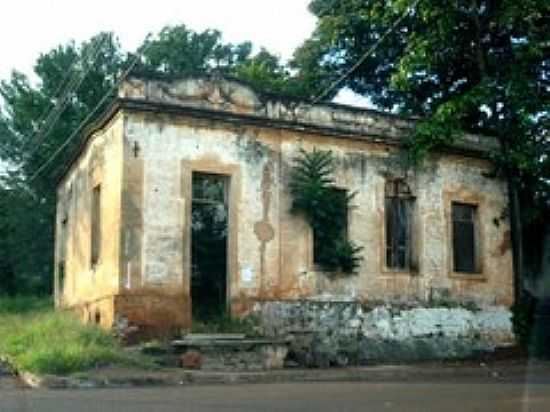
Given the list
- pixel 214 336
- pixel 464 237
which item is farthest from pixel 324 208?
pixel 464 237

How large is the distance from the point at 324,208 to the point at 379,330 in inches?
128

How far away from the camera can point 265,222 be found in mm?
20766

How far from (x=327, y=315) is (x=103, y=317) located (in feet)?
16.7

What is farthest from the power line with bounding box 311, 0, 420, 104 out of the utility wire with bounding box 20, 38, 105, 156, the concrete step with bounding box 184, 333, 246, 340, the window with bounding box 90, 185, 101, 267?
the utility wire with bounding box 20, 38, 105, 156

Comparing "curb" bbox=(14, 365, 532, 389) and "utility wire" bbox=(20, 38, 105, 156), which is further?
"utility wire" bbox=(20, 38, 105, 156)

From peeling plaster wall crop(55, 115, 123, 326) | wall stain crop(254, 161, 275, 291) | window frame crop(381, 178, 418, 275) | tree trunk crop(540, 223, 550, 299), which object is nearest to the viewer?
peeling plaster wall crop(55, 115, 123, 326)

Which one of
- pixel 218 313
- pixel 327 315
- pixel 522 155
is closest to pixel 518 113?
pixel 522 155

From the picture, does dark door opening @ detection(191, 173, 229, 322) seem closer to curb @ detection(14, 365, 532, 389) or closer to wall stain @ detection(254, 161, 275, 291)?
wall stain @ detection(254, 161, 275, 291)

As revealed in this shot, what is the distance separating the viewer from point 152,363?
1694cm

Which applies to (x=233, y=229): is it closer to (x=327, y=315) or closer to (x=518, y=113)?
(x=327, y=315)

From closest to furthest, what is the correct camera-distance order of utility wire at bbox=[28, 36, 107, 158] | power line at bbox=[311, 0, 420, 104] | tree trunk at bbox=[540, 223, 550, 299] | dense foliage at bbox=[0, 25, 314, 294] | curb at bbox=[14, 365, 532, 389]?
curb at bbox=[14, 365, 532, 389], tree trunk at bbox=[540, 223, 550, 299], power line at bbox=[311, 0, 420, 104], utility wire at bbox=[28, 36, 107, 158], dense foliage at bbox=[0, 25, 314, 294]

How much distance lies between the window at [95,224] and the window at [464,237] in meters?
9.05

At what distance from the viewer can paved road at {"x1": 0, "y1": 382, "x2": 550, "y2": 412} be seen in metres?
11.4

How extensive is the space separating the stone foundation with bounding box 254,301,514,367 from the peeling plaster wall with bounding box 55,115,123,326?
11.4 ft
